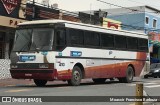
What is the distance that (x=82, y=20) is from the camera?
39031mm

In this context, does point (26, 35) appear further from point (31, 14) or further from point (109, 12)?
point (109, 12)

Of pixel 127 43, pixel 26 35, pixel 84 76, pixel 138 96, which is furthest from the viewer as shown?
pixel 127 43

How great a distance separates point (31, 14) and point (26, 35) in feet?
37.1

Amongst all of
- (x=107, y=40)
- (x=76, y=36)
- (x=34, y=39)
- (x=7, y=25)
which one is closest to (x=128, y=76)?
(x=107, y=40)

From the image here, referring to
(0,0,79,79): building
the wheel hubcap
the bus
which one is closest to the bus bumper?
the bus

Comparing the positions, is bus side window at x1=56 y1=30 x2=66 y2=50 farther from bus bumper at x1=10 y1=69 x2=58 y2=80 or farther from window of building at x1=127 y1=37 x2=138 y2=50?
window of building at x1=127 y1=37 x2=138 y2=50

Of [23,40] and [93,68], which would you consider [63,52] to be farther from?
[93,68]

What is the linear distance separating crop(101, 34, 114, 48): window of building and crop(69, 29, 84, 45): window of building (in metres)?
2.13

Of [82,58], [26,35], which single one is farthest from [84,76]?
[26,35]

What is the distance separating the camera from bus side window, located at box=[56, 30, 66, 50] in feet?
65.2

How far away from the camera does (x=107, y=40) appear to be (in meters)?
23.8

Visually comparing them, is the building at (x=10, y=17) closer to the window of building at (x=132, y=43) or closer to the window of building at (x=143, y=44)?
the window of building at (x=132, y=43)

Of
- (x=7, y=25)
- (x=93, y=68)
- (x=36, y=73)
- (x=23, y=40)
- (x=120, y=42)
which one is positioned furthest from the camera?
(x=7, y=25)

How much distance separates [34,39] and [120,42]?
6813 millimetres
